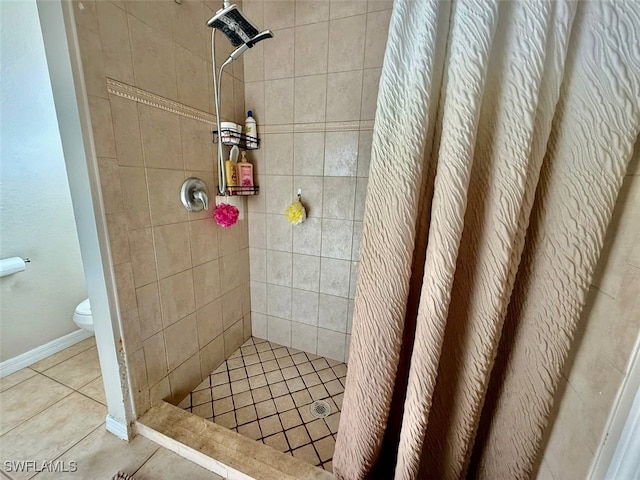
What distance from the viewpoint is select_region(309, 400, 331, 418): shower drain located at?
4.39 feet

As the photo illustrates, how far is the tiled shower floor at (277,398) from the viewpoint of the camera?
3.95 feet

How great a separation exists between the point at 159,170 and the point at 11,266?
1.23 metres

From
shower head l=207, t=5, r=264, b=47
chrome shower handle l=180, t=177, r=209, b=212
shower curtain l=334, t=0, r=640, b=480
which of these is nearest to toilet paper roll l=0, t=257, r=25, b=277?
chrome shower handle l=180, t=177, r=209, b=212

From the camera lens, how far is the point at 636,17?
0.38m

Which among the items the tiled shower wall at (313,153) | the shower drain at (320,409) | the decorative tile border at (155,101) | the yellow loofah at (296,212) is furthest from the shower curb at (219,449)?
the decorative tile border at (155,101)

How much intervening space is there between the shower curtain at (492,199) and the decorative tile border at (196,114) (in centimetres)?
94

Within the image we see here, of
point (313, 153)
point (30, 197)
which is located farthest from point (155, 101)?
point (30, 197)

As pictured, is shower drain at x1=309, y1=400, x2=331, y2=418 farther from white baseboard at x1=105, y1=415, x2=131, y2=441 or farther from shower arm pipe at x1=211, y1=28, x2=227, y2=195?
shower arm pipe at x1=211, y1=28, x2=227, y2=195

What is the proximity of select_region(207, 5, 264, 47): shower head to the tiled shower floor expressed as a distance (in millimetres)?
1810

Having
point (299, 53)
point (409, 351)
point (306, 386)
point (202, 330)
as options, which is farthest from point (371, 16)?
point (306, 386)

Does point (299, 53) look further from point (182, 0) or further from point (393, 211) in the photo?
point (393, 211)

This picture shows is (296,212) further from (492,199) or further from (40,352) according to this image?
(40,352)

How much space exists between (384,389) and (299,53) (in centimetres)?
168

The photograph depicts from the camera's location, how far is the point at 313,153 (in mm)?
1511
